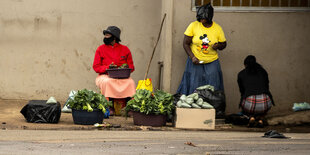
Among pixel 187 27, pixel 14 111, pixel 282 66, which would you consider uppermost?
pixel 187 27

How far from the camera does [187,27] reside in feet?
38.0

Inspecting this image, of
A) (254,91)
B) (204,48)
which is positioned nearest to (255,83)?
(254,91)

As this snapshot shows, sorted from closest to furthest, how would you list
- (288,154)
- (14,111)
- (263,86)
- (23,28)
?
(288,154), (263,86), (14,111), (23,28)

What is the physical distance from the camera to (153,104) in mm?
9625

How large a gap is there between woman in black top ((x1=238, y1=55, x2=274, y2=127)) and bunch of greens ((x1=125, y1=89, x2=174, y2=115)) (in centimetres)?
153

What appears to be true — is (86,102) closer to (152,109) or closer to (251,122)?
(152,109)

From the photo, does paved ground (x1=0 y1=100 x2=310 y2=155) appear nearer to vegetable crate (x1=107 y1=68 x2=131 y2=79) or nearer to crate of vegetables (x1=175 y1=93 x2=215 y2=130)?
crate of vegetables (x1=175 y1=93 x2=215 y2=130)

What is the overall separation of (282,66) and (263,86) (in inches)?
52.8

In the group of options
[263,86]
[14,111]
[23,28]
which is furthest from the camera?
[23,28]

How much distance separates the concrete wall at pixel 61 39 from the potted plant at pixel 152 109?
3.62 meters

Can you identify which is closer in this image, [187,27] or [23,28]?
[187,27]

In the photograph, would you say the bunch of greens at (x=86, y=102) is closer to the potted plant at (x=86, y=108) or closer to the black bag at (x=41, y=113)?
the potted plant at (x=86, y=108)

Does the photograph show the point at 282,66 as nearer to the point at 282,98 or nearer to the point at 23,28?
the point at 282,98

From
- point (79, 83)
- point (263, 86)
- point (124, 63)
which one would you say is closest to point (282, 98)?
point (263, 86)
